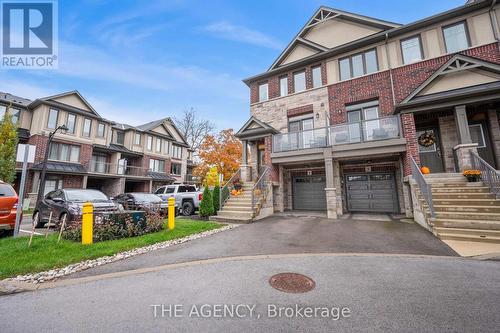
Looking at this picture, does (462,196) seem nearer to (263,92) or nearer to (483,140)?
(483,140)

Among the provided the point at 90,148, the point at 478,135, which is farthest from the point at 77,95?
the point at 478,135

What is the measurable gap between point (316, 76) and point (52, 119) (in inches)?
984

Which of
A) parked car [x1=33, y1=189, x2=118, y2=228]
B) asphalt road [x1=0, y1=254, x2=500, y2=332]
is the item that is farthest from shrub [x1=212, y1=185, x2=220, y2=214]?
asphalt road [x1=0, y1=254, x2=500, y2=332]

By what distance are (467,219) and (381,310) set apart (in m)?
6.62

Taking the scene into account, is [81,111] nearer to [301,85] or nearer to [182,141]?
[182,141]

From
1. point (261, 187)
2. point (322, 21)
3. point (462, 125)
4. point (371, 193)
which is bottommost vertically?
point (371, 193)

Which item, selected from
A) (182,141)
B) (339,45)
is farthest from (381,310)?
(182,141)

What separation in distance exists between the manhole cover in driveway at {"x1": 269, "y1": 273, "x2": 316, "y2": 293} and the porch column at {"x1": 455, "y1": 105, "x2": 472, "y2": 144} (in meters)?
10.1

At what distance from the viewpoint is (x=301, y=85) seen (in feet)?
50.4

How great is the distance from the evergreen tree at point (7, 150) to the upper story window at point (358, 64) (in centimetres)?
2487

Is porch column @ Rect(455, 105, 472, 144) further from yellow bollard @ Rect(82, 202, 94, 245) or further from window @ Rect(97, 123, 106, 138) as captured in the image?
window @ Rect(97, 123, 106, 138)

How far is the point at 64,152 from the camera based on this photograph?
2153 cm

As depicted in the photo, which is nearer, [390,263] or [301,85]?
[390,263]

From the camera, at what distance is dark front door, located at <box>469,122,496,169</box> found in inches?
394
